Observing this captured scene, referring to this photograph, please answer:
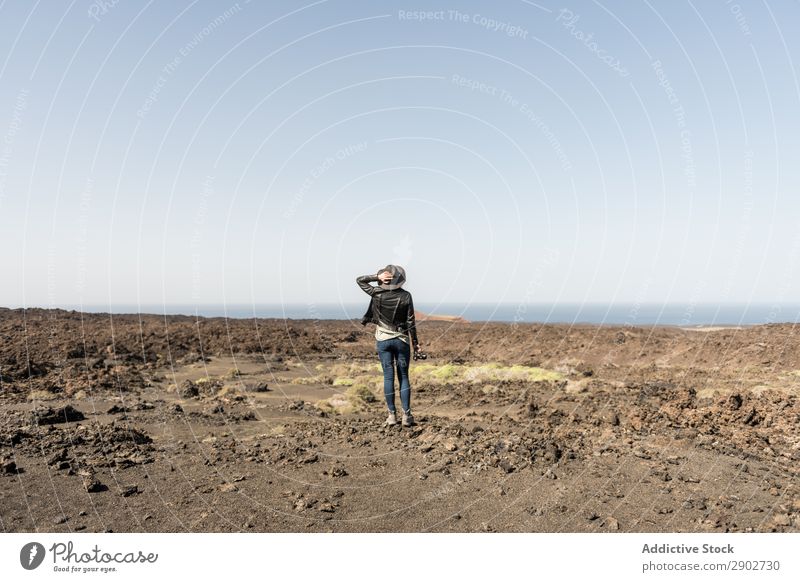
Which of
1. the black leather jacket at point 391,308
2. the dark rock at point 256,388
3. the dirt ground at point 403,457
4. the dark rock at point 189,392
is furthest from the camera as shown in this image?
the dark rock at point 256,388

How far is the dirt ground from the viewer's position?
5.56 metres

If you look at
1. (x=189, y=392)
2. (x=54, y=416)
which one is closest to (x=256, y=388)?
(x=189, y=392)

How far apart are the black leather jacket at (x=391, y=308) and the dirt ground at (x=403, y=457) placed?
1.87 meters

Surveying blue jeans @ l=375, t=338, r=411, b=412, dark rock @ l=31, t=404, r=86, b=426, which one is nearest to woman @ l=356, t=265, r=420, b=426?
blue jeans @ l=375, t=338, r=411, b=412

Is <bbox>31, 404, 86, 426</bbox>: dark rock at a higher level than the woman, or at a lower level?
lower

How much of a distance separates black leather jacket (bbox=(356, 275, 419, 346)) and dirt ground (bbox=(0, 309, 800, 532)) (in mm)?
1868

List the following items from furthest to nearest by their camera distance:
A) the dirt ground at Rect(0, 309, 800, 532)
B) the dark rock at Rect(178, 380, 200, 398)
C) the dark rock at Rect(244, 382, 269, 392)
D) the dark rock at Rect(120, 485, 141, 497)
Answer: the dark rock at Rect(244, 382, 269, 392), the dark rock at Rect(178, 380, 200, 398), the dark rock at Rect(120, 485, 141, 497), the dirt ground at Rect(0, 309, 800, 532)

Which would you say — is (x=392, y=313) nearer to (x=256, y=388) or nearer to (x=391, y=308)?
(x=391, y=308)

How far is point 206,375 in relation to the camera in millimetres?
19750

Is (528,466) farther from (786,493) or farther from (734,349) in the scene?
(734,349)

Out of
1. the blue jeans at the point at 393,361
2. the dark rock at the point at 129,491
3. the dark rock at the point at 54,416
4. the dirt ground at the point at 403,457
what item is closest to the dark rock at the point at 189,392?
the dirt ground at the point at 403,457

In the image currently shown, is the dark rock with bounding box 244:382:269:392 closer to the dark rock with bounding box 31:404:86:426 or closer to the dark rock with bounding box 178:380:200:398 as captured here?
the dark rock with bounding box 178:380:200:398

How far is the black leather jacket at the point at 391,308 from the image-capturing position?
870 centimetres

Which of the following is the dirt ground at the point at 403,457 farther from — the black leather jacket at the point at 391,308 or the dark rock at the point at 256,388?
the black leather jacket at the point at 391,308
